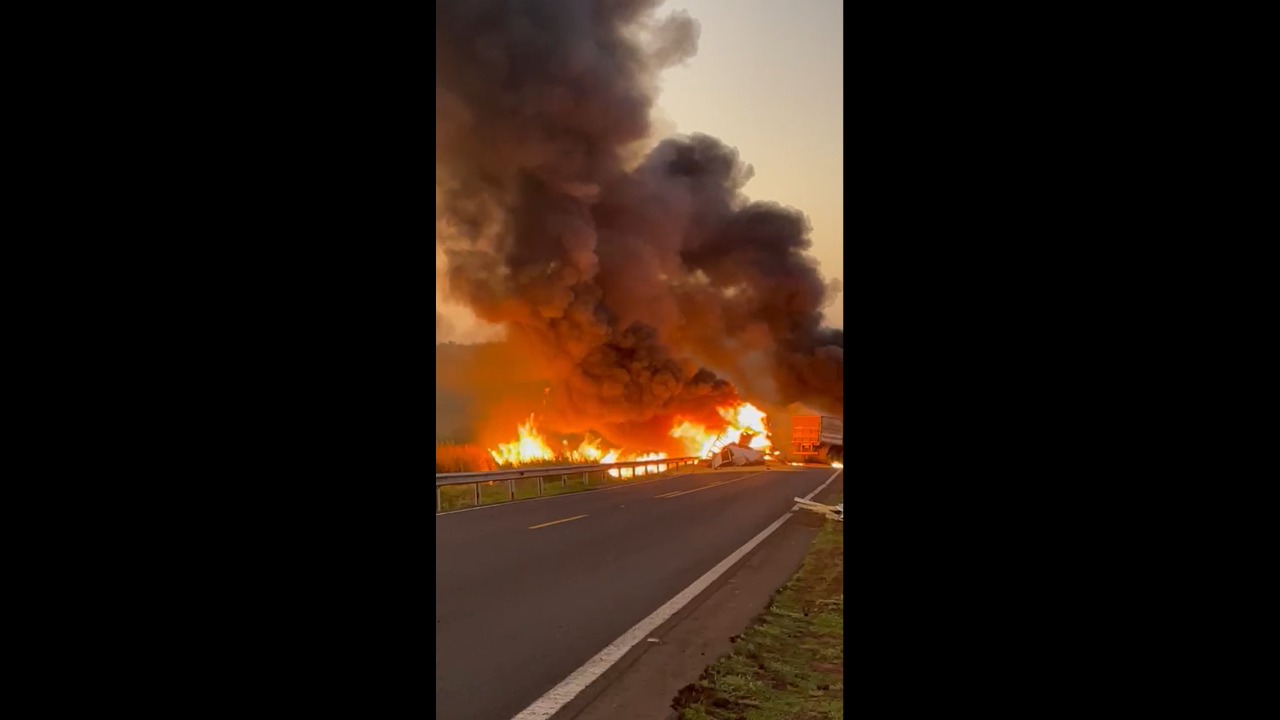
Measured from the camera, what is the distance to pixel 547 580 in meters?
8.33

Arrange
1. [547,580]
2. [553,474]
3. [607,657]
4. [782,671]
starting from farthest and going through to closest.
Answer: [553,474] → [547,580] → [607,657] → [782,671]

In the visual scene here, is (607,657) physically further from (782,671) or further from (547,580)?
(547,580)

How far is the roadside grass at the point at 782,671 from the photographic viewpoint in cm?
456

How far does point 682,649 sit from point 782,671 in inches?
26.6

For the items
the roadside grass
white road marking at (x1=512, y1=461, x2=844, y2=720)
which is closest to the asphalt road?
white road marking at (x1=512, y1=461, x2=844, y2=720)

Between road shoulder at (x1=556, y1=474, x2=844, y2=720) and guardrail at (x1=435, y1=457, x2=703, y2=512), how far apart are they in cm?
394

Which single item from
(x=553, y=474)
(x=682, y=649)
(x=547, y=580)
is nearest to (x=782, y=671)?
(x=682, y=649)

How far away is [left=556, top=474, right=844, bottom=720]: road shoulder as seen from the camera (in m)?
4.49
